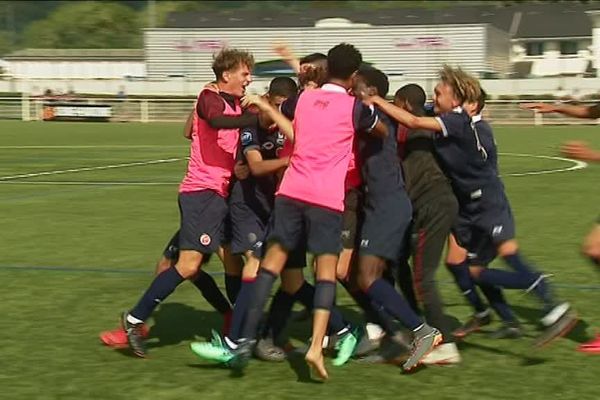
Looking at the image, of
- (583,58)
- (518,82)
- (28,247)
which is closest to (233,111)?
(28,247)

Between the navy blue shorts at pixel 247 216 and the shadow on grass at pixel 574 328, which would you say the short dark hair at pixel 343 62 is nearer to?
the navy blue shorts at pixel 247 216

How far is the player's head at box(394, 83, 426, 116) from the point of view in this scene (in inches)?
261

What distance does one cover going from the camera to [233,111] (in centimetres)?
660

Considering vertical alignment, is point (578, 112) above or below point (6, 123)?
above

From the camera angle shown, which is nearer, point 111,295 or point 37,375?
point 37,375

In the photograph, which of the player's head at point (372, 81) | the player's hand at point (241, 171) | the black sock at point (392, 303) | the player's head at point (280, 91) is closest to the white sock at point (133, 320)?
the player's hand at point (241, 171)

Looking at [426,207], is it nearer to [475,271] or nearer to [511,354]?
[475,271]

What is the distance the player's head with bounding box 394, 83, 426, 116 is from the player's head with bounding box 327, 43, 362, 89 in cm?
69

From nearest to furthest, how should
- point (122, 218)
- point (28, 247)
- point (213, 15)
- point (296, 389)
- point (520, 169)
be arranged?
point (296, 389) → point (28, 247) → point (122, 218) → point (520, 169) → point (213, 15)

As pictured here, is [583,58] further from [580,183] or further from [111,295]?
[111,295]

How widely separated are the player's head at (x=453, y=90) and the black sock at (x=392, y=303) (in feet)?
3.75

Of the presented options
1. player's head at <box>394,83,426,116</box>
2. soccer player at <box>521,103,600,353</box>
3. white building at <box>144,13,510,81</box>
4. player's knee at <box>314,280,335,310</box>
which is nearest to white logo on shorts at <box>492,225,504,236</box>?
soccer player at <box>521,103,600,353</box>

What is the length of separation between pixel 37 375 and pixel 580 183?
13.3 m

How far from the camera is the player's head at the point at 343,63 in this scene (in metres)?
5.98
